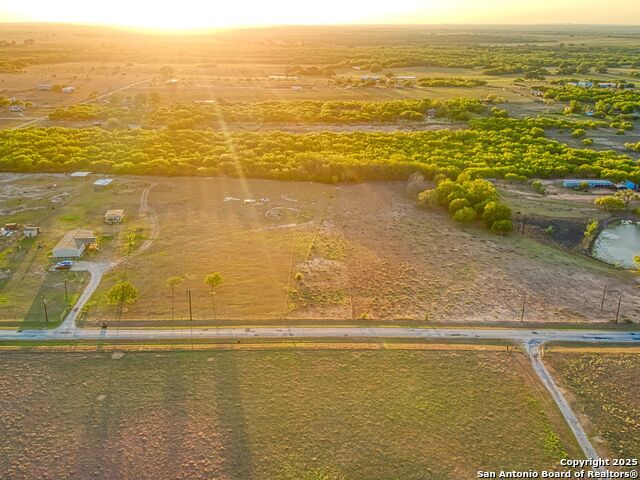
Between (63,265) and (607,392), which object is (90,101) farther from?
(607,392)

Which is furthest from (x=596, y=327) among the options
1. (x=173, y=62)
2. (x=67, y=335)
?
(x=173, y=62)

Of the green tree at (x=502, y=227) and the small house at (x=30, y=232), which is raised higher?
the small house at (x=30, y=232)

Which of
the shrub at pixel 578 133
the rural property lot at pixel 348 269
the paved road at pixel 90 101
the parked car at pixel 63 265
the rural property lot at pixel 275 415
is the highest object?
the paved road at pixel 90 101

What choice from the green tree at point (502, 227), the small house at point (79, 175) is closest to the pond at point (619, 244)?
the green tree at point (502, 227)

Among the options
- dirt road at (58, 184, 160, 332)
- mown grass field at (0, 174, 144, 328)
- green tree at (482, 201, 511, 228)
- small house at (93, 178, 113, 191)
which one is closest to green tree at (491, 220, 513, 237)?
green tree at (482, 201, 511, 228)

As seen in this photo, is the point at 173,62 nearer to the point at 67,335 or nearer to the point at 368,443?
the point at 67,335

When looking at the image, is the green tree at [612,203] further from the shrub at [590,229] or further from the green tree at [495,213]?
the green tree at [495,213]

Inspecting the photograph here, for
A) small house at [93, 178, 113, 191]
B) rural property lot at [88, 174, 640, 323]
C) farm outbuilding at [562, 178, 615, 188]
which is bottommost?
rural property lot at [88, 174, 640, 323]

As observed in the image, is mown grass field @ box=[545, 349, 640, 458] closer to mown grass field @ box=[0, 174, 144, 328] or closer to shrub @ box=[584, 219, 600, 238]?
shrub @ box=[584, 219, 600, 238]
